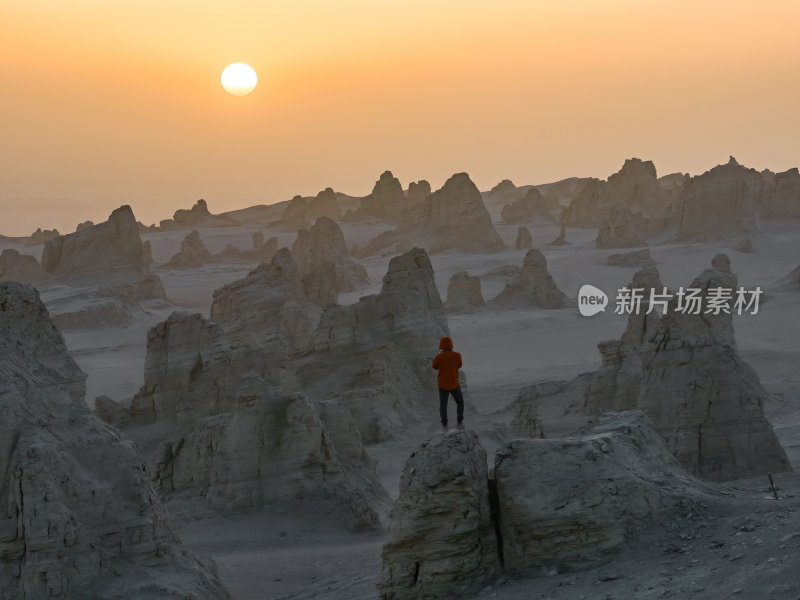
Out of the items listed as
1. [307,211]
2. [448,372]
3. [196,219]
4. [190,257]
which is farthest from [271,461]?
[196,219]

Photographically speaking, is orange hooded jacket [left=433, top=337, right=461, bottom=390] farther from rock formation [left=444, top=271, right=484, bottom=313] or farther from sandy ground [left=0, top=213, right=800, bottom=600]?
rock formation [left=444, top=271, right=484, bottom=313]

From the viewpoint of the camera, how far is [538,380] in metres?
40.0

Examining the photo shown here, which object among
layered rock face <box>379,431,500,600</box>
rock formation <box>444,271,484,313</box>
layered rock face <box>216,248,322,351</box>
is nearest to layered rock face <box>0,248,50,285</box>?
rock formation <box>444,271,484,313</box>

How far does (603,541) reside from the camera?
10.4 metres

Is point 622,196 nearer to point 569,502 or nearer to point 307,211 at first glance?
point 307,211

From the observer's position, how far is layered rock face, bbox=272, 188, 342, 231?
435ft

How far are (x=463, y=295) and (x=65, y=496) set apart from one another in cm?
4949

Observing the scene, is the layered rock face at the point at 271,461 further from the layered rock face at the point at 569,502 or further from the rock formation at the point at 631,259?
the rock formation at the point at 631,259

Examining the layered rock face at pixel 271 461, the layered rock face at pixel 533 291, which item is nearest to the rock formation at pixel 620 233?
the layered rock face at pixel 533 291

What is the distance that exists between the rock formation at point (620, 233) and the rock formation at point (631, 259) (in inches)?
294

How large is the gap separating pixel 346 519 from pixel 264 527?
4.14 ft

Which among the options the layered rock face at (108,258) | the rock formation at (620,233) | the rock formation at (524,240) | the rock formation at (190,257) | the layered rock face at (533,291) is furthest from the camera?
the rock formation at (190,257)

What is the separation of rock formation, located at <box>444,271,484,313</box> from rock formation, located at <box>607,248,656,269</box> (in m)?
16.9

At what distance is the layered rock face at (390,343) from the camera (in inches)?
1133
